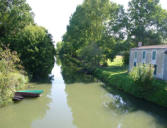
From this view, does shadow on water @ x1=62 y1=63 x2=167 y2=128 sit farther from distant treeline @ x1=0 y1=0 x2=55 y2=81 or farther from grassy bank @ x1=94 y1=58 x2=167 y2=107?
distant treeline @ x1=0 y1=0 x2=55 y2=81

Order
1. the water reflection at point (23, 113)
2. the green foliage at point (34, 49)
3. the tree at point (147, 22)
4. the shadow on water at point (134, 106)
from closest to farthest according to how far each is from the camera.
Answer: the water reflection at point (23, 113), the shadow on water at point (134, 106), the green foliage at point (34, 49), the tree at point (147, 22)

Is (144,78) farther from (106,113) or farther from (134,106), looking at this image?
(106,113)

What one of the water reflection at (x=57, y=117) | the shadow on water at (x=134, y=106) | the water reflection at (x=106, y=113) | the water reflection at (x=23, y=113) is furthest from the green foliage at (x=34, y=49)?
the shadow on water at (x=134, y=106)

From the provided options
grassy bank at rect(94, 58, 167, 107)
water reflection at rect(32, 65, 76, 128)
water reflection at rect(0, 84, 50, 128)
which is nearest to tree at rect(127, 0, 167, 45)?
grassy bank at rect(94, 58, 167, 107)

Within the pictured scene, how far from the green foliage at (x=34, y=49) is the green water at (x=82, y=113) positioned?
22.0 feet

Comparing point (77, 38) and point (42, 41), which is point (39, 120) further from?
point (77, 38)

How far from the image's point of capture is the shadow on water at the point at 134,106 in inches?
520

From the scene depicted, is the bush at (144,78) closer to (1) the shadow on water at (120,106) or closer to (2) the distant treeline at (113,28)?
(1) the shadow on water at (120,106)

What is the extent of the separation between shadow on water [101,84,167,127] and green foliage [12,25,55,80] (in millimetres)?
12496

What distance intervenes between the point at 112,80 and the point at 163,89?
30.0 feet

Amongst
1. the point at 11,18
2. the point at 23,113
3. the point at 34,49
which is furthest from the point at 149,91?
the point at 11,18

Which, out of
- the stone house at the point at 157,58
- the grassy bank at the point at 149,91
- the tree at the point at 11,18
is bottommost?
the grassy bank at the point at 149,91

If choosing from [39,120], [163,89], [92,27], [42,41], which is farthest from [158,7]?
[39,120]

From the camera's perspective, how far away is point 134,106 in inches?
611
